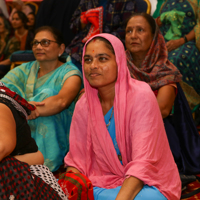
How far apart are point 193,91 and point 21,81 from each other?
5.75 feet

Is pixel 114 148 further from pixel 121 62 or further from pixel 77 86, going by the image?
pixel 77 86

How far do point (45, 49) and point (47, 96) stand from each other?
1.78 feet

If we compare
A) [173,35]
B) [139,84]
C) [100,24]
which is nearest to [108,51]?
[139,84]

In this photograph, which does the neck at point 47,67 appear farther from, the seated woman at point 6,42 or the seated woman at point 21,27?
the seated woman at point 21,27

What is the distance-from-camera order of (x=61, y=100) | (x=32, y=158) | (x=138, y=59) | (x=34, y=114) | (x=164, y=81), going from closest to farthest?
(x=32, y=158) < (x=34, y=114) < (x=164, y=81) < (x=61, y=100) < (x=138, y=59)

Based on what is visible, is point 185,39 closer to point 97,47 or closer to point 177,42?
point 177,42

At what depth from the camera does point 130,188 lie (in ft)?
4.68

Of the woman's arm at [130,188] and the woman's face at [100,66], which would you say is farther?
the woman's face at [100,66]

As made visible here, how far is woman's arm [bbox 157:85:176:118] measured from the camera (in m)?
2.27

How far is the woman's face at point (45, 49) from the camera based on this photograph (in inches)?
110

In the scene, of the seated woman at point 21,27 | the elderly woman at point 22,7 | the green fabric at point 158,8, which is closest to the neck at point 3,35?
the seated woman at point 21,27

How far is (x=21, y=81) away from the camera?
287cm

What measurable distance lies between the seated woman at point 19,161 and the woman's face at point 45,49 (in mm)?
1524

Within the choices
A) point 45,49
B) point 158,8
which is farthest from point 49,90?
point 158,8
